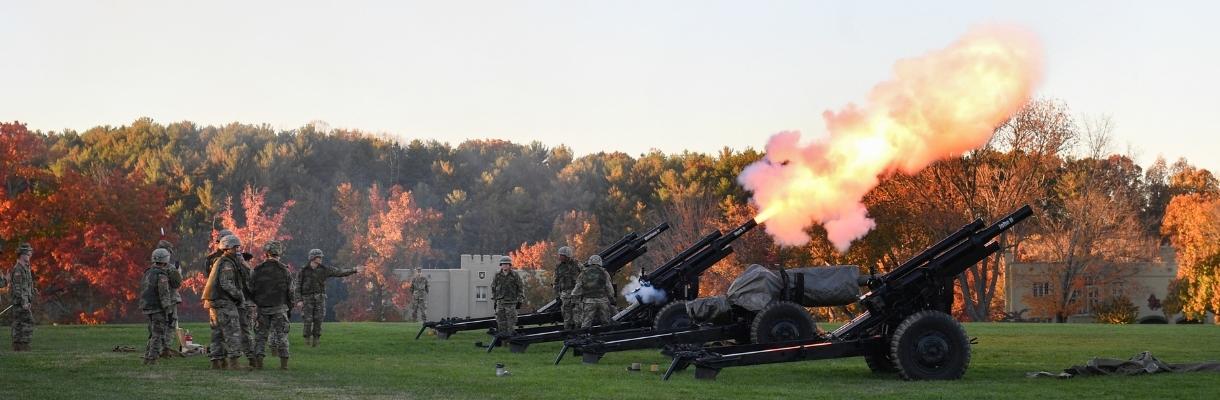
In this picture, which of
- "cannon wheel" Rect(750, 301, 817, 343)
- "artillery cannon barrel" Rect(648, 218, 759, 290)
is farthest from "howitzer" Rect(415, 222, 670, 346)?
"cannon wheel" Rect(750, 301, 817, 343)

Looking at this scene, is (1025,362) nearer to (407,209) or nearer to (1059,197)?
(1059,197)

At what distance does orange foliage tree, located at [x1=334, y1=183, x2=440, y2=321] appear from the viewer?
3086 inches

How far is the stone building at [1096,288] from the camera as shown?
70.9 meters

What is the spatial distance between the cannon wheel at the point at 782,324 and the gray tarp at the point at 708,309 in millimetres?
630

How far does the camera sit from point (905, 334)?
19859 millimetres

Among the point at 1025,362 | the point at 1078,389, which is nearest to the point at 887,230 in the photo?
the point at 1025,362

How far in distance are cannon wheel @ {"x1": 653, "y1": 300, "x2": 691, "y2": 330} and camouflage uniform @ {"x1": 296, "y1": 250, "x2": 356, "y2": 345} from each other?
259 inches

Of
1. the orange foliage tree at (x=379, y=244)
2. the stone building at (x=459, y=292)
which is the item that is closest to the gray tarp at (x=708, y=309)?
the orange foliage tree at (x=379, y=244)

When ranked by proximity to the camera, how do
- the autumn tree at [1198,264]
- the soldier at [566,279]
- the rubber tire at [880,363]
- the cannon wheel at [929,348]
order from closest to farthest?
the cannon wheel at [929,348] → the rubber tire at [880,363] → the soldier at [566,279] → the autumn tree at [1198,264]

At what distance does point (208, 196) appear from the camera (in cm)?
8175

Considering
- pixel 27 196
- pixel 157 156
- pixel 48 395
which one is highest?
pixel 157 156

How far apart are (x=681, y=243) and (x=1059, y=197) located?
1925 centimetres

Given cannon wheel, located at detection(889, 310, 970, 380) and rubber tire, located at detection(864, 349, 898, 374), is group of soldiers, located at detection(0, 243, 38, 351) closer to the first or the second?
rubber tire, located at detection(864, 349, 898, 374)

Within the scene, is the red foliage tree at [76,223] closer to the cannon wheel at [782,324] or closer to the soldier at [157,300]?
the soldier at [157,300]
